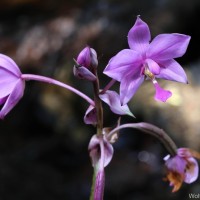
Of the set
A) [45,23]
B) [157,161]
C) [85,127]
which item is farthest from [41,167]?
[45,23]

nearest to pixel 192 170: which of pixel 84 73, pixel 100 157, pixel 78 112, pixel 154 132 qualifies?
pixel 154 132

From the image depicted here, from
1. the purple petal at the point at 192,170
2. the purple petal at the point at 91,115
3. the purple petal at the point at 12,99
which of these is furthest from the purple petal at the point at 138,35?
the purple petal at the point at 192,170

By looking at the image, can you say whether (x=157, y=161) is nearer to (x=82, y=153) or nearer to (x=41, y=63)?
(x=82, y=153)

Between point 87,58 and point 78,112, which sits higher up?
point 87,58

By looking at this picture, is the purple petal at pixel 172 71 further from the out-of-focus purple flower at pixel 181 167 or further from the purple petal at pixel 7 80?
the purple petal at pixel 7 80

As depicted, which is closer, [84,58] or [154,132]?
[84,58]

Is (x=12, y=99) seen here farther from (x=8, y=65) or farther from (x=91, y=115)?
(x=91, y=115)
